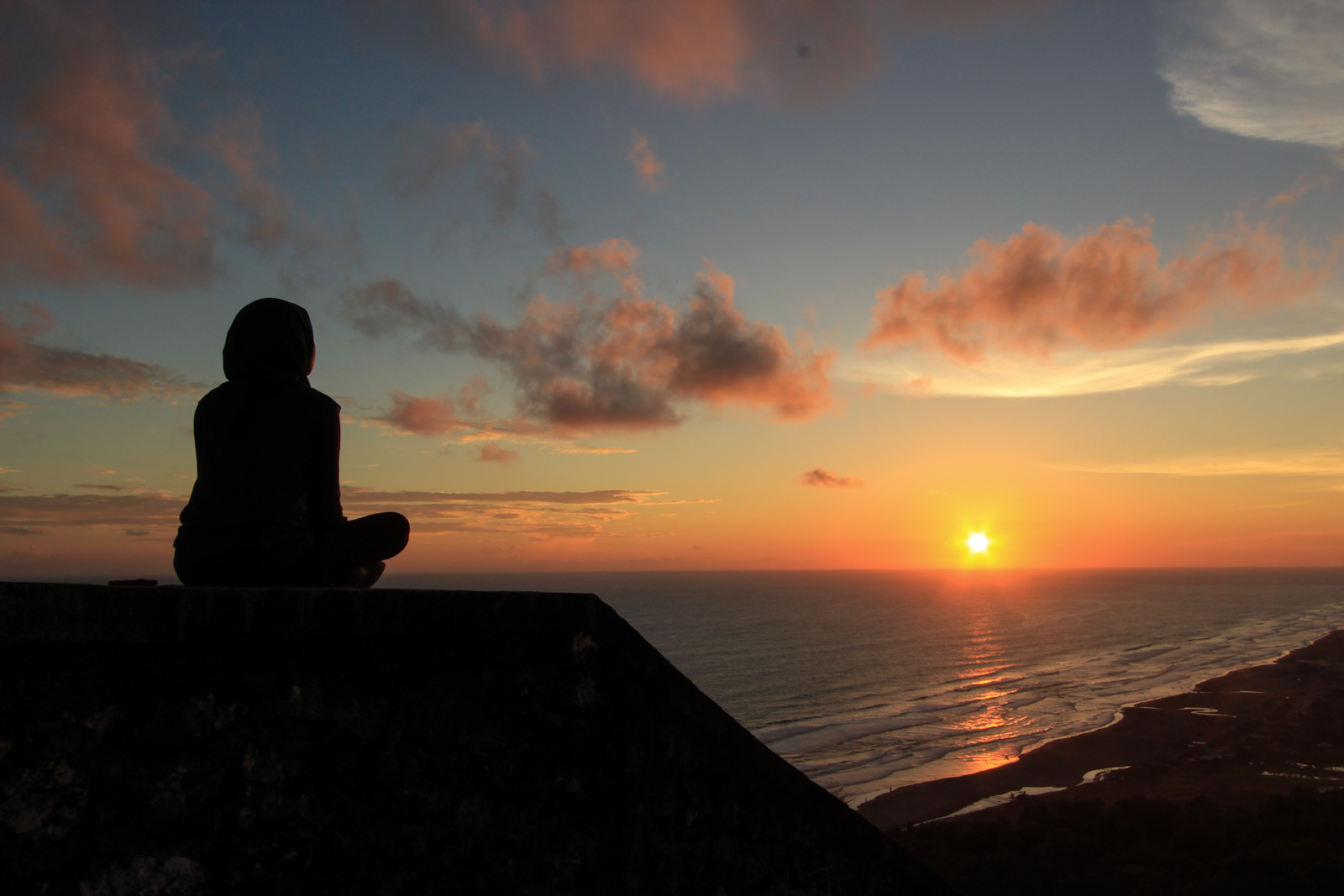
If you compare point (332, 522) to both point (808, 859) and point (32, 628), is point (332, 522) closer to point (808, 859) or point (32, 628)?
point (32, 628)

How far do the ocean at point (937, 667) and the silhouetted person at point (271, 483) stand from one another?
2555 centimetres

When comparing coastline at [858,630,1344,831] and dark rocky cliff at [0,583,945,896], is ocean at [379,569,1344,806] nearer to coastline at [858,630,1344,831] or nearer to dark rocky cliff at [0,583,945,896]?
coastline at [858,630,1344,831]

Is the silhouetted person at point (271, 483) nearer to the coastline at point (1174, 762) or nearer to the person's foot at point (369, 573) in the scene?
the person's foot at point (369, 573)

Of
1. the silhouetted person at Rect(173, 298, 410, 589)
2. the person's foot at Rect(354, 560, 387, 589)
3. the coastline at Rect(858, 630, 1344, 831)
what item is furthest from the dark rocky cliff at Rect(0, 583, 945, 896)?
the coastline at Rect(858, 630, 1344, 831)

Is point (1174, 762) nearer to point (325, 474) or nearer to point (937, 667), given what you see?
point (937, 667)

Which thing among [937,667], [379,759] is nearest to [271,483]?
[379,759]

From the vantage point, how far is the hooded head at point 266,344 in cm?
421

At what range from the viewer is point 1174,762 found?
3077cm

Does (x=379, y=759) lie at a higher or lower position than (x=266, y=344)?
lower

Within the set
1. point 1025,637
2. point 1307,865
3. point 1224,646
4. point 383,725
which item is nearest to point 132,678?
point 383,725

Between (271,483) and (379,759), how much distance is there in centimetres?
160

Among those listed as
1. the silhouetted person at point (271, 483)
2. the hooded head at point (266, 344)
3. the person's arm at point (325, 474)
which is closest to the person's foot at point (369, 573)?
the silhouetted person at point (271, 483)

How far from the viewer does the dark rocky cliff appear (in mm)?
2617

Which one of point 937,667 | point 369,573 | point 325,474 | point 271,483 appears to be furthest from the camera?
point 937,667
